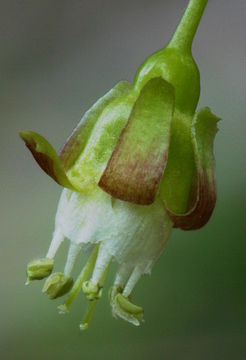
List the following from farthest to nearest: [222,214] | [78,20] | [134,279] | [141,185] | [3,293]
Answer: [78,20]
[3,293]
[222,214]
[134,279]
[141,185]

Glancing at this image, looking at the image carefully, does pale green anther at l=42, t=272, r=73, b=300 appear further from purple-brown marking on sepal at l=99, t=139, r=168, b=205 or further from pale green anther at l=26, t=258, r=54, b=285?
purple-brown marking on sepal at l=99, t=139, r=168, b=205

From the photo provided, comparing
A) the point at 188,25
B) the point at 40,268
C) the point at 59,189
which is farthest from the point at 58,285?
the point at 59,189

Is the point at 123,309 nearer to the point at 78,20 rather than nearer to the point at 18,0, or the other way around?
the point at 78,20

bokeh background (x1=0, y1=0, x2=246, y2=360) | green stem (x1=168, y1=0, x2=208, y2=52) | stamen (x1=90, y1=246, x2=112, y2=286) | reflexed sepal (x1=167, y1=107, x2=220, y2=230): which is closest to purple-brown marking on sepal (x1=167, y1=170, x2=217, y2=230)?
reflexed sepal (x1=167, y1=107, x2=220, y2=230)

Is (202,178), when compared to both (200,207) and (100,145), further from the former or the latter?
(100,145)

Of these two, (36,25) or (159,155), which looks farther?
(36,25)

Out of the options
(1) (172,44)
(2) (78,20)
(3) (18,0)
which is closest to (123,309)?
(1) (172,44)

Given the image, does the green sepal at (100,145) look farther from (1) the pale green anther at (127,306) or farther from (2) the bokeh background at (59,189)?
(2) the bokeh background at (59,189)

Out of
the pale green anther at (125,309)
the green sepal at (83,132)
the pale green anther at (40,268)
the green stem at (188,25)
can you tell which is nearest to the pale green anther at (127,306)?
the pale green anther at (125,309)
